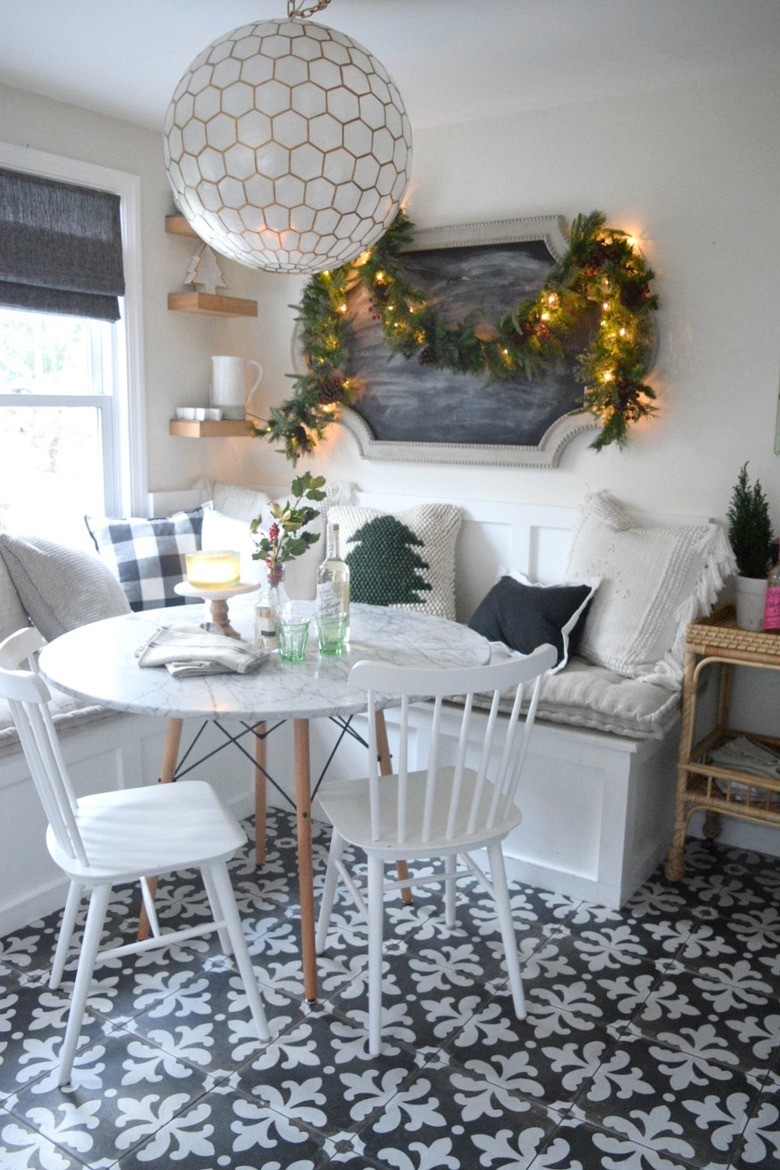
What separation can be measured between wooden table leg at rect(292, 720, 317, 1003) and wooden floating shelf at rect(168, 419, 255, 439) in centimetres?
197

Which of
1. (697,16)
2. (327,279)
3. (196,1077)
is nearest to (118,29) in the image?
(327,279)

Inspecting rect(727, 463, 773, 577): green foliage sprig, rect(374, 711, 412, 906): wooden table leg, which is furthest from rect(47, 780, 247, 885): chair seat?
rect(727, 463, 773, 577): green foliage sprig

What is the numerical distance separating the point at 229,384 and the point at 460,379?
3.30 ft

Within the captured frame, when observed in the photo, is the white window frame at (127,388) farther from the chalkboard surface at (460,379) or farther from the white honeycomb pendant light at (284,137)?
the white honeycomb pendant light at (284,137)

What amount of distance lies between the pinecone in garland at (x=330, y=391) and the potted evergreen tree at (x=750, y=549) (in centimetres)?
159

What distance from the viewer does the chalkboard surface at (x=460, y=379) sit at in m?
3.41

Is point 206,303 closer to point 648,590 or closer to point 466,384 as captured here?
point 466,384

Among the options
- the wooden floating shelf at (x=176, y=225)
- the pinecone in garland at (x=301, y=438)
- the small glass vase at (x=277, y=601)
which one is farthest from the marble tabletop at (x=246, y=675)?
A: the wooden floating shelf at (x=176, y=225)

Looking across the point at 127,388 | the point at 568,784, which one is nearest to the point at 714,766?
the point at 568,784

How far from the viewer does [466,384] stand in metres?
3.59

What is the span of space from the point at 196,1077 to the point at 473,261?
2.73m

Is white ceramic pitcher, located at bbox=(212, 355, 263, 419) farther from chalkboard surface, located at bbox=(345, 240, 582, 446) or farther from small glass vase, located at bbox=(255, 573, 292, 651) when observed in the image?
small glass vase, located at bbox=(255, 573, 292, 651)

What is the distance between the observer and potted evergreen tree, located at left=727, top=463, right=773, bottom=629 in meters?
2.77

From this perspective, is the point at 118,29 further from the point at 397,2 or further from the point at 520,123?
the point at 520,123
